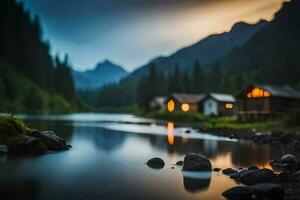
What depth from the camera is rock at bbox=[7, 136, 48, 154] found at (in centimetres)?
3020

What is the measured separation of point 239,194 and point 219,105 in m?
75.7

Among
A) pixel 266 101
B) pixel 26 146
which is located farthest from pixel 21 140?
pixel 266 101

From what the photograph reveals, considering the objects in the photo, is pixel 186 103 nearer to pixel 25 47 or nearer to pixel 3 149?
pixel 3 149

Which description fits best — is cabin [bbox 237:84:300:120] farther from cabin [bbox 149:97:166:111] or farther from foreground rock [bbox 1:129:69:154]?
cabin [bbox 149:97:166:111]

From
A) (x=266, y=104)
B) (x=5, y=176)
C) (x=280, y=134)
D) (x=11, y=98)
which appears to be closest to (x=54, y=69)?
(x=11, y=98)

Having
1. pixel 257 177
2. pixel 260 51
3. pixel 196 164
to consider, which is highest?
pixel 260 51

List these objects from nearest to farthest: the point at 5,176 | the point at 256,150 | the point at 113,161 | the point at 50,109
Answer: the point at 5,176 → the point at 113,161 → the point at 256,150 → the point at 50,109

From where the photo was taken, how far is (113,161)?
28.3m

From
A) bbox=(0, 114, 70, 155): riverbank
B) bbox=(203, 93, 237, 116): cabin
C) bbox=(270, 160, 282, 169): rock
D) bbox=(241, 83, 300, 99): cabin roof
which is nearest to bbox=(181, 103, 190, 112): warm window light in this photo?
bbox=(203, 93, 237, 116): cabin

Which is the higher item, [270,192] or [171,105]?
[171,105]

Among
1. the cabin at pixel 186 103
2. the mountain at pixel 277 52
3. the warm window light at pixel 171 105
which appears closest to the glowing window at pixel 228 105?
the cabin at pixel 186 103

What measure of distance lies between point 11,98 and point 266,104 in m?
77.6

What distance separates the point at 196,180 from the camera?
21000 millimetres

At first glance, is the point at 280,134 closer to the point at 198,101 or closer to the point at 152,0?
the point at 152,0
